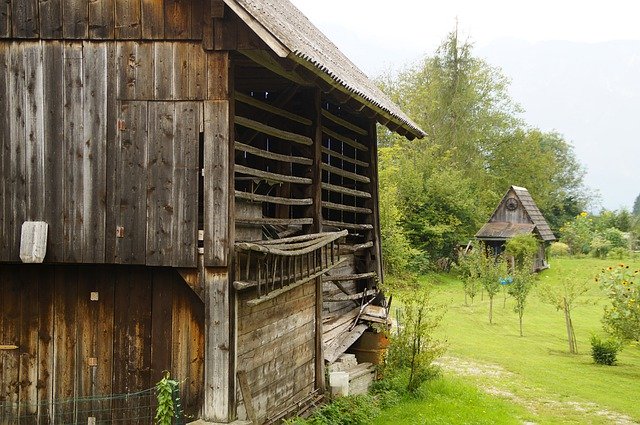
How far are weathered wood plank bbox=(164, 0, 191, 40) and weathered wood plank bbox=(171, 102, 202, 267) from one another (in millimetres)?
901

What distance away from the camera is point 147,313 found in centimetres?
901

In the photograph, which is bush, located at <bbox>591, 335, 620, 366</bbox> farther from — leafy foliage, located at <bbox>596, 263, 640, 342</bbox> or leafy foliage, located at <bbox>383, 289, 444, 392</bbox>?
leafy foliage, located at <bbox>383, 289, 444, 392</bbox>

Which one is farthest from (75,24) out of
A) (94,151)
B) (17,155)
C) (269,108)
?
(269,108)

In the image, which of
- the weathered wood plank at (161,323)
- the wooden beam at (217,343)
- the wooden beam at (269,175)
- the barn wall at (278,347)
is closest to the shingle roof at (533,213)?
the barn wall at (278,347)

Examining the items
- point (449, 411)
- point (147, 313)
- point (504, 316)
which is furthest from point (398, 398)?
point (504, 316)

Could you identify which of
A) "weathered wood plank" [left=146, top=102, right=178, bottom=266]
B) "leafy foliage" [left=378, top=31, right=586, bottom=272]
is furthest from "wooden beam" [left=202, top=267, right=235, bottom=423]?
"leafy foliage" [left=378, top=31, right=586, bottom=272]

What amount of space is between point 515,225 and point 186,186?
127 ft

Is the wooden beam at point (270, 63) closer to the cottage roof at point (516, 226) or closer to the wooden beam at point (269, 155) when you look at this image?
the wooden beam at point (269, 155)

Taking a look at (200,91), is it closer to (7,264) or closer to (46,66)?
(46,66)

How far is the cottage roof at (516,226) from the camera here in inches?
1732

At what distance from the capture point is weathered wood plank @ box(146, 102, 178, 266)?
859 centimetres

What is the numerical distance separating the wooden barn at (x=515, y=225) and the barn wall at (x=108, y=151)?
37118 mm

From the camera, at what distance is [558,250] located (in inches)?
1933

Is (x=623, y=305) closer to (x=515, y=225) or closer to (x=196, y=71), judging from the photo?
(x=196, y=71)
